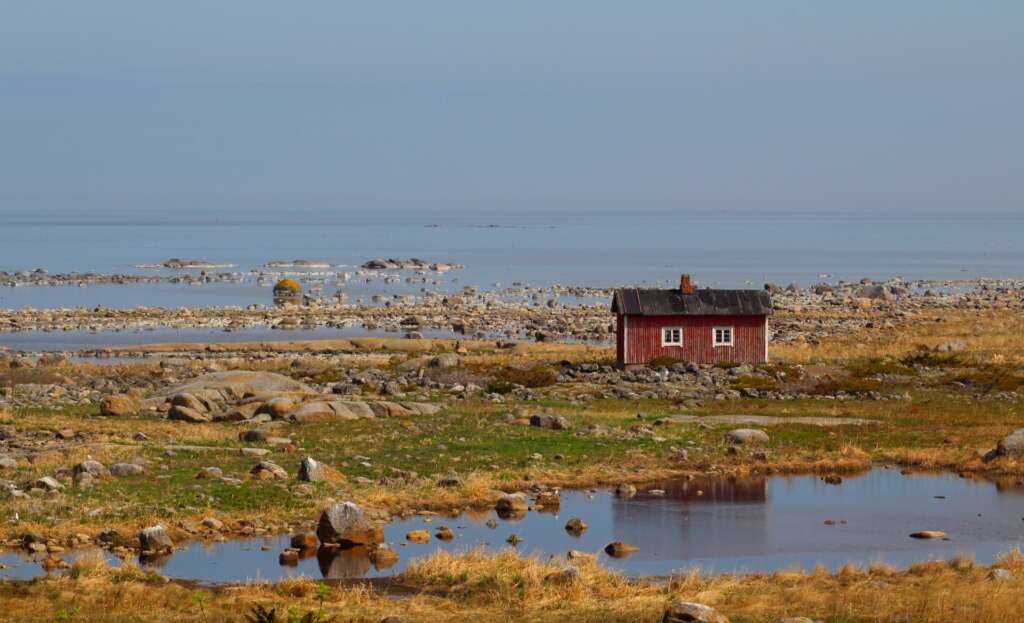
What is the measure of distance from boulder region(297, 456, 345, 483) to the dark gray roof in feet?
88.0

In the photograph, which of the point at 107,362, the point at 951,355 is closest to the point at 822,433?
the point at 951,355

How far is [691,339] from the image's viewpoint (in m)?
57.6

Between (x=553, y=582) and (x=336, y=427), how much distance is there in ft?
60.8

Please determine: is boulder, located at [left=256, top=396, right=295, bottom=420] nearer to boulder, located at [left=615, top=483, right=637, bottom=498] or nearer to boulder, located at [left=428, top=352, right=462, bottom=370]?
boulder, located at [left=615, top=483, right=637, bottom=498]

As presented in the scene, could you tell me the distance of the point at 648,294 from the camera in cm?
5744

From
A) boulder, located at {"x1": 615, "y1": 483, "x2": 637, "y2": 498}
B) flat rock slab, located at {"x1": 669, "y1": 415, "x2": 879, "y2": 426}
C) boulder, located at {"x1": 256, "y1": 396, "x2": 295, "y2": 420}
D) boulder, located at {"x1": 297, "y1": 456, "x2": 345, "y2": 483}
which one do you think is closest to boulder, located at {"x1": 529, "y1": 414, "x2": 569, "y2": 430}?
flat rock slab, located at {"x1": 669, "y1": 415, "x2": 879, "y2": 426}

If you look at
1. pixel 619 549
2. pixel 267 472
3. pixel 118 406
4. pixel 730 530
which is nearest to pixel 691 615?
pixel 619 549

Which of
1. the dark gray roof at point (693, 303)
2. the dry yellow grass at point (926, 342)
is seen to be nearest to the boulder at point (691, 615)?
the dark gray roof at point (693, 303)

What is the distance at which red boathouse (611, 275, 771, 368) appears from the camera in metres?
57.2

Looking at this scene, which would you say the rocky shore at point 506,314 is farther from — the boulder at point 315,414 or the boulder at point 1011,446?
the boulder at point 315,414

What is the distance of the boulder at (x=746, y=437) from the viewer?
126 feet

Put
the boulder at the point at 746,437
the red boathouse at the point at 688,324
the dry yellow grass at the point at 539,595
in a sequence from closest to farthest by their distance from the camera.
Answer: the dry yellow grass at the point at 539,595 → the boulder at the point at 746,437 → the red boathouse at the point at 688,324

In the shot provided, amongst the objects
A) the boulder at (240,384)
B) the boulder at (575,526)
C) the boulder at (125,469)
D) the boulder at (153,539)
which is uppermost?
the boulder at (240,384)

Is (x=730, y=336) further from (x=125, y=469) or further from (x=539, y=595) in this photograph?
(x=539, y=595)
